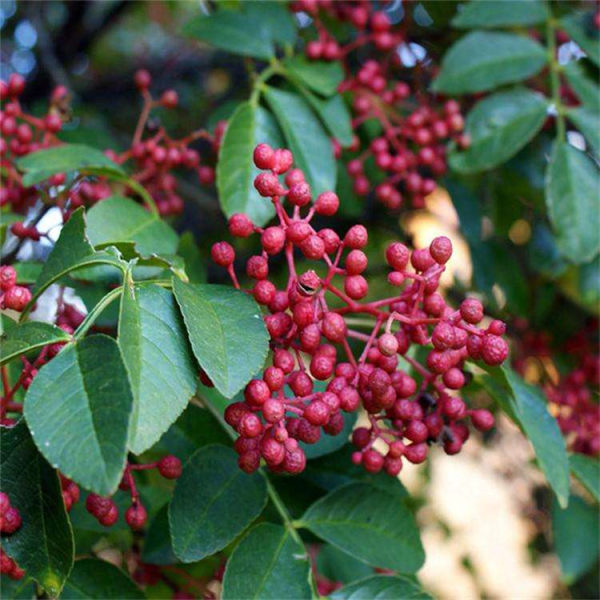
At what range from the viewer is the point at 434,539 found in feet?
13.0

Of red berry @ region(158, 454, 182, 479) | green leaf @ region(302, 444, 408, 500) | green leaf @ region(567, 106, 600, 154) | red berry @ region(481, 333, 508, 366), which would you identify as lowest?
green leaf @ region(302, 444, 408, 500)

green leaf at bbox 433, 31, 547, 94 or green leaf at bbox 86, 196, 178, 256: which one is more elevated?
green leaf at bbox 86, 196, 178, 256

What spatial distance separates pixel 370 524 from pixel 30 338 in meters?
0.59

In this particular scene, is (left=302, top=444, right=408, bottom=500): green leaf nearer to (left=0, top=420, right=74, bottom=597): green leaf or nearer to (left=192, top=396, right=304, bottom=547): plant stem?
(left=192, top=396, right=304, bottom=547): plant stem

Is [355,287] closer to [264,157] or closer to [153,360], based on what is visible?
[264,157]

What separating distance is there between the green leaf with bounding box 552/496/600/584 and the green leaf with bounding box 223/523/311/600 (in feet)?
3.24

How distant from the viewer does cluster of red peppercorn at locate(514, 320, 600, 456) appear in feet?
5.91

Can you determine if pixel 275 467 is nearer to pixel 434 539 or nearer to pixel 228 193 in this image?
pixel 228 193

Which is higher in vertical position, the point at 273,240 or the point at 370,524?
the point at 273,240

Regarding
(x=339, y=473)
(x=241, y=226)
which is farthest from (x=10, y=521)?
(x=339, y=473)

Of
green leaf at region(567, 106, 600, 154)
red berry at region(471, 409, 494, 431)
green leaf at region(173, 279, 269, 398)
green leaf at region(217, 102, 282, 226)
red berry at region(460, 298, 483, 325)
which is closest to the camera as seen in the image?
green leaf at region(173, 279, 269, 398)

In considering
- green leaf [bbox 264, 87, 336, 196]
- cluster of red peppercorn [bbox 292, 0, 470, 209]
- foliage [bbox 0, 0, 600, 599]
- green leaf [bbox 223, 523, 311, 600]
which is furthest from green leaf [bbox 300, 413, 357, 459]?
cluster of red peppercorn [bbox 292, 0, 470, 209]

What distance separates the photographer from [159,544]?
1.30 m

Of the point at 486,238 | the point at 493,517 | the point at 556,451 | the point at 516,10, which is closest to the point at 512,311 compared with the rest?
the point at 486,238
